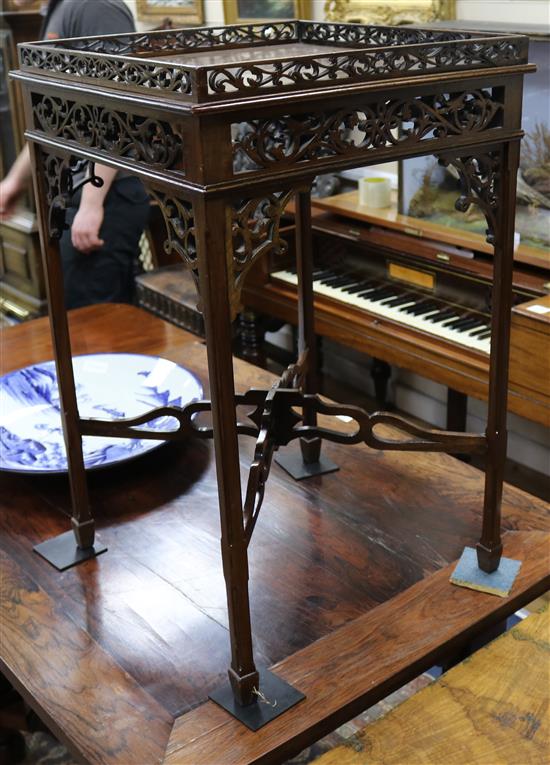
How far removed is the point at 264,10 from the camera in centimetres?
344

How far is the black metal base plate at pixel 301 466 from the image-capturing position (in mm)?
1785

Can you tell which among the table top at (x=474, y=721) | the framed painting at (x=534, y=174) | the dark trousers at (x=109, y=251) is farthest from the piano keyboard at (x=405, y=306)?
the table top at (x=474, y=721)

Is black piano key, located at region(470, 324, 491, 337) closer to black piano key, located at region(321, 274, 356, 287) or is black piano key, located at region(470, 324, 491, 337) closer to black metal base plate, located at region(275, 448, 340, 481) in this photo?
black piano key, located at region(321, 274, 356, 287)

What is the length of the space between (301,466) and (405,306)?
1.01 meters

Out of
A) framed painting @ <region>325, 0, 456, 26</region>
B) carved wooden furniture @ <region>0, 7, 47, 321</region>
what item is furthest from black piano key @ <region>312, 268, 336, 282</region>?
carved wooden furniture @ <region>0, 7, 47, 321</region>

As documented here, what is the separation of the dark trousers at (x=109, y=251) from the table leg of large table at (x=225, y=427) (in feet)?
6.88

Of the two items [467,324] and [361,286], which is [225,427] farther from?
[361,286]

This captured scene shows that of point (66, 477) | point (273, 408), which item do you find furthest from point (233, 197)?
point (66, 477)

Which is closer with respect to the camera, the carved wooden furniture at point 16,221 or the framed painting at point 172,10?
the framed painting at point 172,10

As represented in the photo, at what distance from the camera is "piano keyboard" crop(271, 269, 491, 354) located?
8.15ft

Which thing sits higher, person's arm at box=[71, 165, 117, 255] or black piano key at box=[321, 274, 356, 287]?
person's arm at box=[71, 165, 117, 255]

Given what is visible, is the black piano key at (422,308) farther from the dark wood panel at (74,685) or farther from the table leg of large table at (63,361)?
the dark wood panel at (74,685)

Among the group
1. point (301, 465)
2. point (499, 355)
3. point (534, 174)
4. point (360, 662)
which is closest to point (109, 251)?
point (534, 174)

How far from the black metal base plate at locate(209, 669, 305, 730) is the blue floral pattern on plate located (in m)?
0.59
